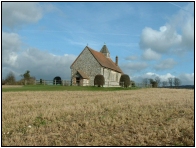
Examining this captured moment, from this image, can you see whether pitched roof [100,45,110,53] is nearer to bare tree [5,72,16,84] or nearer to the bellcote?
the bellcote

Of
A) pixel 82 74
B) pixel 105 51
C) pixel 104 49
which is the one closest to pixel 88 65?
pixel 82 74

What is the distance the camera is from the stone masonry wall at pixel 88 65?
52375 mm

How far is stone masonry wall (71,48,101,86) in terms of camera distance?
52.4 m

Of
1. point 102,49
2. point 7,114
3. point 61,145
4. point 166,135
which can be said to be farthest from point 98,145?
point 102,49

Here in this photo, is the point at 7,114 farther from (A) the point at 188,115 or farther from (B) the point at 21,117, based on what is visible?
(A) the point at 188,115

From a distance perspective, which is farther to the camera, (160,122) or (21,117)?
(21,117)

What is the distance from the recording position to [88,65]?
2085 inches

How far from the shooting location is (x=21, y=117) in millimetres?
10406

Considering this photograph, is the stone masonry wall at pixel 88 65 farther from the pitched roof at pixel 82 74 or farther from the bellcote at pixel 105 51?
the bellcote at pixel 105 51

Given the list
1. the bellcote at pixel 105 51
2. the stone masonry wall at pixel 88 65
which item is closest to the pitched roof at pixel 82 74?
the stone masonry wall at pixel 88 65

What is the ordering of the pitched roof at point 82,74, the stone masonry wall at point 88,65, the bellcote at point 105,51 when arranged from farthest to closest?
the bellcote at point 105,51
the stone masonry wall at point 88,65
the pitched roof at point 82,74

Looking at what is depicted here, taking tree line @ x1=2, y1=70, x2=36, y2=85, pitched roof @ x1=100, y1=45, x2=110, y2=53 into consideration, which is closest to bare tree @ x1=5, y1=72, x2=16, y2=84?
tree line @ x1=2, y1=70, x2=36, y2=85

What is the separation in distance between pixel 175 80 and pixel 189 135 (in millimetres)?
107079

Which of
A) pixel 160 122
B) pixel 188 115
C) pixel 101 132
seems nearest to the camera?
pixel 101 132
